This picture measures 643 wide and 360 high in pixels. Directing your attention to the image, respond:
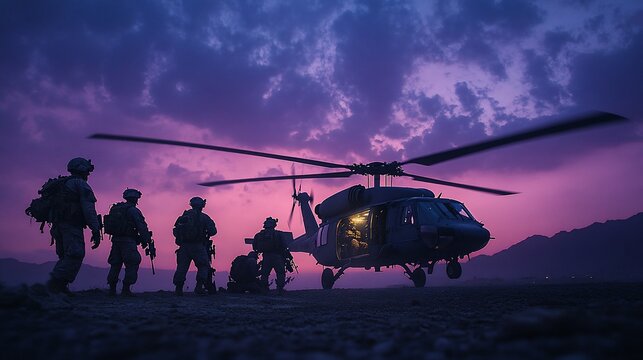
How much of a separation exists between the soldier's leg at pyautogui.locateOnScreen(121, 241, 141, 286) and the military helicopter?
112 inches

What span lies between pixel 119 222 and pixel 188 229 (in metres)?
1.60

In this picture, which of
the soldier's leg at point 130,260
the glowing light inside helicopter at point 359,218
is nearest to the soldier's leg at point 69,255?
the soldier's leg at point 130,260

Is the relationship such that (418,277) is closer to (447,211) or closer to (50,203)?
(447,211)

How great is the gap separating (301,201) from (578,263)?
17245cm

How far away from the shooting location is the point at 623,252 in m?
146

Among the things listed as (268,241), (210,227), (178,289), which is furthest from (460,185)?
(178,289)

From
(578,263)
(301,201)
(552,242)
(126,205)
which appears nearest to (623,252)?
(578,263)

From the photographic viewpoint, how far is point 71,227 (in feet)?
22.4

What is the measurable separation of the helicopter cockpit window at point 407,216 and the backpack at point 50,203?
312 inches

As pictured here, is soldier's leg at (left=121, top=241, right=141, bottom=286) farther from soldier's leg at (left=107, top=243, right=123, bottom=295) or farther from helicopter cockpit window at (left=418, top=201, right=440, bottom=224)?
helicopter cockpit window at (left=418, top=201, right=440, bottom=224)

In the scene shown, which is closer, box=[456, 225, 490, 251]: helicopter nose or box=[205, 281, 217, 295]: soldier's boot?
box=[456, 225, 490, 251]: helicopter nose

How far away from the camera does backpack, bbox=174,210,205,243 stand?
1014 cm

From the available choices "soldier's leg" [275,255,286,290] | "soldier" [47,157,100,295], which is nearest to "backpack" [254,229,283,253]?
"soldier's leg" [275,255,286,290]

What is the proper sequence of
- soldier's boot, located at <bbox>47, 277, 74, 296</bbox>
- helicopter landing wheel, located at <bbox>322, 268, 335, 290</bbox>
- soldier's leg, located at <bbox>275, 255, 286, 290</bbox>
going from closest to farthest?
1. soldier's boot, located at <bbox>47, 277, 74, 296</bbox>
2. soldier's leg, located at <bbox>275, 255, 286, 290</bbox>
3. helicopter landing wheel, located at <bbox>322, 268, 335, 290</bbox>
